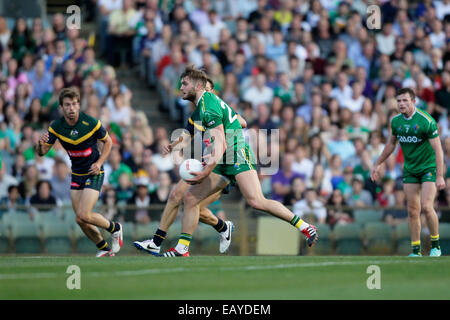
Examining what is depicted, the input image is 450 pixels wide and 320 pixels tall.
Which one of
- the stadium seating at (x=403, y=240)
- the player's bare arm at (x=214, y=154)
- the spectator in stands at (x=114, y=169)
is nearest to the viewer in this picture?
the player's bare arm at (x=214, y=154)

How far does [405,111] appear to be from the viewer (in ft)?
43.0

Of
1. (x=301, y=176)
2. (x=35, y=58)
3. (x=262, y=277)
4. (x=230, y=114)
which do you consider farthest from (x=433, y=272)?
(x=35, y=58)

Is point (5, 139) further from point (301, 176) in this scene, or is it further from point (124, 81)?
point (301, 176)

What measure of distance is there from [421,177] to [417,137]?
0.58m

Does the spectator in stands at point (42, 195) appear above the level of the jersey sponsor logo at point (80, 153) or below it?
below

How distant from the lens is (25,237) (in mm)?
16391

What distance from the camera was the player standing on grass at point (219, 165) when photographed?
11.0m

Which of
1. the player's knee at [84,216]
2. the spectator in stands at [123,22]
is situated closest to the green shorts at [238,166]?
the player's knee at [84,216]

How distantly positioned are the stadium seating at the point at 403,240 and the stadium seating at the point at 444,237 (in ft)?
2.10

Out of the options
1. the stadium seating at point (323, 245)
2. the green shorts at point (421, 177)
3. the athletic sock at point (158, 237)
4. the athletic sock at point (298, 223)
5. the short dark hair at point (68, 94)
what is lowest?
the stadium seating at point (323, 245)

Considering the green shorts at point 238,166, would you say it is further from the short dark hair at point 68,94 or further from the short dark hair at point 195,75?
the short dark hair at point 68,94

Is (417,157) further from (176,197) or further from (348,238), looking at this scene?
(348,238)

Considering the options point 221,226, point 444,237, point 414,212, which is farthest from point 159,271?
point 444,237

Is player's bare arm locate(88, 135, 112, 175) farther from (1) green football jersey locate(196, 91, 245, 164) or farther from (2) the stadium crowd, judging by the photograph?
(2) the stadium crowd
